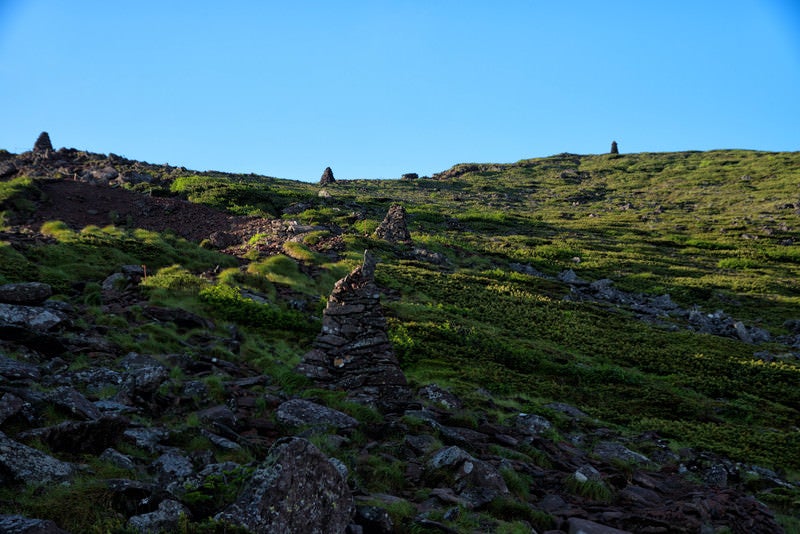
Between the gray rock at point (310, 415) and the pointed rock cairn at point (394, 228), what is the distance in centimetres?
3743

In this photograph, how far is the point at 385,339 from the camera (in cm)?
1577

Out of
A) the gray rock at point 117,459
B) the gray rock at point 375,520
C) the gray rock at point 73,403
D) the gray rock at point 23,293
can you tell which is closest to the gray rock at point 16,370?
the gray rock at point 73,403

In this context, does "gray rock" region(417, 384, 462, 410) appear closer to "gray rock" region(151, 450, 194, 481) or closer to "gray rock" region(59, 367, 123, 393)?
"gray rock" region(59, 367, 123, 393)

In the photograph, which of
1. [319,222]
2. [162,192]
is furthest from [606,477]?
[162,192]

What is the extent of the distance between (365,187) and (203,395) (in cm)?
10426

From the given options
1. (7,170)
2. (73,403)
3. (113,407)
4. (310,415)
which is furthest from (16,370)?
(7,170)

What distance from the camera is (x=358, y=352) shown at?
15.5 m

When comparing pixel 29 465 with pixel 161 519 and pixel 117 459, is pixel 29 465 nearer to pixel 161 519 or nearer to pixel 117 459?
pixel 117 459

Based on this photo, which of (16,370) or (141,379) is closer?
(16,370)

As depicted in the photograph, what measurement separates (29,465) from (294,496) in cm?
341

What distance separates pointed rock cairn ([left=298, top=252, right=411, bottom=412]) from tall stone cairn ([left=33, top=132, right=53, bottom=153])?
2938 inches

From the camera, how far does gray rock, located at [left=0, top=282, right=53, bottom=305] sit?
15.1 meters

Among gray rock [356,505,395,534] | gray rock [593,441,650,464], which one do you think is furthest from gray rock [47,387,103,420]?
gray rock [593,441,650,464]

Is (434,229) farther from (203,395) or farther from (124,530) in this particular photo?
(124,530)
